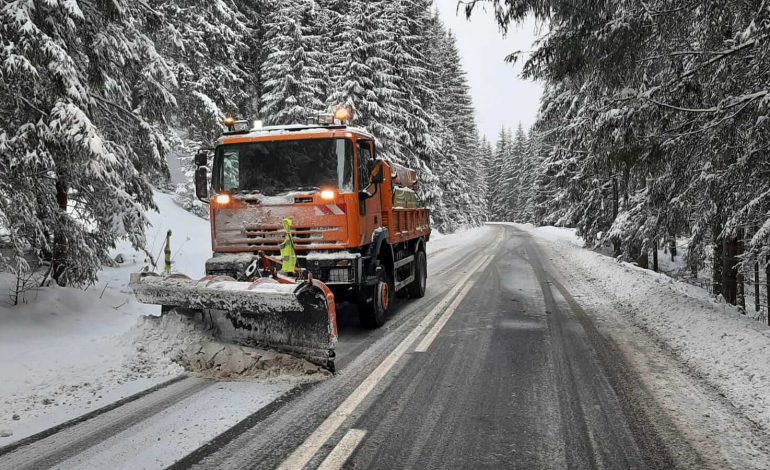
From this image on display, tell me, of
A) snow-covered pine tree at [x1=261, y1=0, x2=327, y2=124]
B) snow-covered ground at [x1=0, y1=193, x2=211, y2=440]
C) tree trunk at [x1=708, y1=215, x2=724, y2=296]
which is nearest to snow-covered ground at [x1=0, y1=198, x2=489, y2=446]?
snow-covered ground at [x1=0, y1=193, x2=211, y2=440]

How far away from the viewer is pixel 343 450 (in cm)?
348

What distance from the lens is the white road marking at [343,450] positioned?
3263 mm

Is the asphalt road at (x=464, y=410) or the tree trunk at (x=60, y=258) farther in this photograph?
the tree trunk at (x=60, y=258)

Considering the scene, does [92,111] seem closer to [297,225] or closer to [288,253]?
[297,225]

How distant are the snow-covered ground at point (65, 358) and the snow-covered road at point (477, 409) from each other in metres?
0.41

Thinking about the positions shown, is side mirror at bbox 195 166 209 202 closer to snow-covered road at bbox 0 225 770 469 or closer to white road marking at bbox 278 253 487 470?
snow-covered road at bbox 0 225 770 469

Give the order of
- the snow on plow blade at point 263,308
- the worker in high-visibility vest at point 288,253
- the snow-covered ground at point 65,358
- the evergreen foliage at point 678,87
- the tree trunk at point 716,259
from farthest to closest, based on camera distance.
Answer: the tree trunk at point 716,259 < the evergreen foliage at point 678,87 < the worker in high-visibility vest at point 288,253 < the snow on plow blade at point 263,308 < the snow-covered ground at point 65,358

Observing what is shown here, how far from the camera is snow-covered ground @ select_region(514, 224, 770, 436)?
466 centimetres

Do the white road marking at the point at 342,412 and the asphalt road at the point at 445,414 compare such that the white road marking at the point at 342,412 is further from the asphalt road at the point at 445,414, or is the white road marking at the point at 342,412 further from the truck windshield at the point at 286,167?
the truck windshield at the point at 286,167

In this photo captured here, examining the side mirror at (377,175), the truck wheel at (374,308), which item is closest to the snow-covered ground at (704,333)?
the truck wheel at (374,308)

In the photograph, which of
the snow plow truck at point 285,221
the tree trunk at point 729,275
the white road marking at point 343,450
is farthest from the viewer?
the tree trunk at point 729,275

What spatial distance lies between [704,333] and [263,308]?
581 centimetres

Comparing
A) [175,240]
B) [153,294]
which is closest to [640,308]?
[153,294]

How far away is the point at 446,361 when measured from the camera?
5770mm
